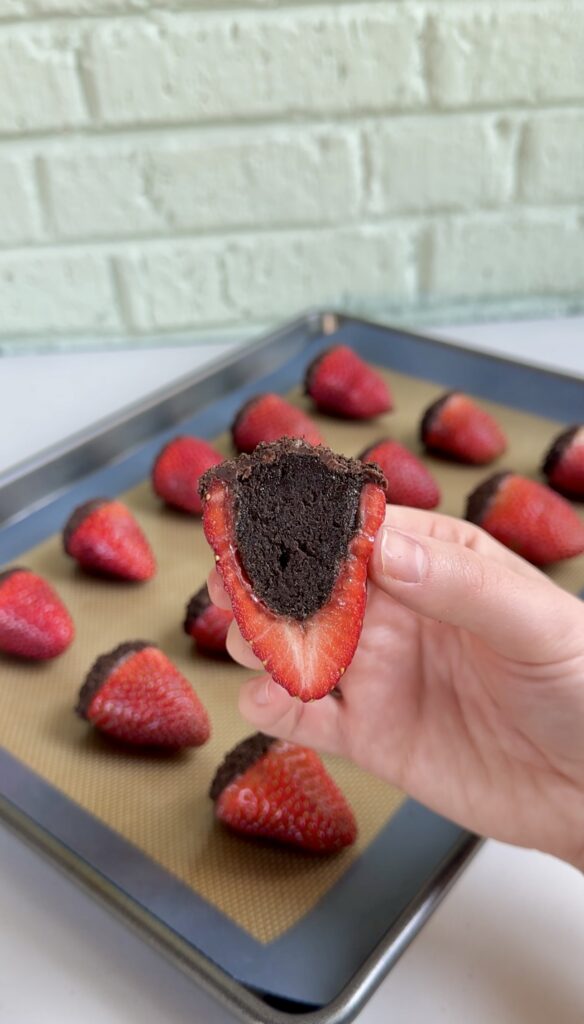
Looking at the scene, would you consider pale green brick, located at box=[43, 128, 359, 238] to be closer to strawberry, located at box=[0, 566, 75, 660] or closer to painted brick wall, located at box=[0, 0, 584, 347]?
painted brick wall, located at box=[0, 0, 584, 347]

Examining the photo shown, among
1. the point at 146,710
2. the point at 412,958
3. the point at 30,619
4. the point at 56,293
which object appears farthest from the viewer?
the point at 56,293

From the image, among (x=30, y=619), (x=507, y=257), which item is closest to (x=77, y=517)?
(x=30, y=619)

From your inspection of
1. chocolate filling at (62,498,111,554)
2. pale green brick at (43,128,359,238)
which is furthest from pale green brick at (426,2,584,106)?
chocolate filling at (62,498,111,554)

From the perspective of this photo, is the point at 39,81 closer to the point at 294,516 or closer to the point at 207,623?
the point at 207,623

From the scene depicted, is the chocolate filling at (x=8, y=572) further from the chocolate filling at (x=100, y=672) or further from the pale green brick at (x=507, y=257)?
the pale green brick at (x=507, y=257)

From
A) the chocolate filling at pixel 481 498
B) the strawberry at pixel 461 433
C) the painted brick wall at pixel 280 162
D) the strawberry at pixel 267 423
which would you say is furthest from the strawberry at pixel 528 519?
the painted brick wall at pixel 280 162

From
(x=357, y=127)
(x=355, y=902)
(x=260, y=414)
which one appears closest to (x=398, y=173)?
(x=357, y=127)

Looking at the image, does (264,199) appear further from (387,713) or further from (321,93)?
(387,713)
